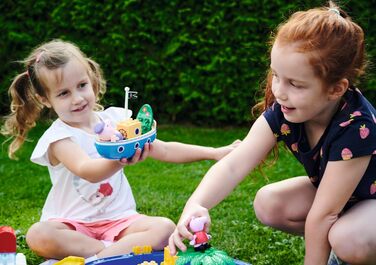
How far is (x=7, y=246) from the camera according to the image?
1.88 metres

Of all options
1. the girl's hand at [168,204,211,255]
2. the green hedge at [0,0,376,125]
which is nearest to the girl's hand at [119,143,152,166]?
the girl's hand at [168,204,211,255]

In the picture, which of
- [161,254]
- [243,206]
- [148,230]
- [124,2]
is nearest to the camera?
[161,254]

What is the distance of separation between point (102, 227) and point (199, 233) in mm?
950

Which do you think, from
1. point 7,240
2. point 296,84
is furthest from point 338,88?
point 7,240

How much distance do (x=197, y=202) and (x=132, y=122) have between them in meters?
0.34

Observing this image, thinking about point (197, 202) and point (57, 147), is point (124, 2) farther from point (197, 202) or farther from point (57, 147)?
point (197, 202)

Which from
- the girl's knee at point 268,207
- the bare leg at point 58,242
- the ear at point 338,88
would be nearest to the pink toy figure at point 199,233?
the ear at point 338,88

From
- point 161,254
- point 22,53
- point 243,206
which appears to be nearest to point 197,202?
point 161,254

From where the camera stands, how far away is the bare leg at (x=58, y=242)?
2559 millimetres

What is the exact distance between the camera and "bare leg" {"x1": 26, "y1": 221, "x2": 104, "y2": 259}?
2.56m

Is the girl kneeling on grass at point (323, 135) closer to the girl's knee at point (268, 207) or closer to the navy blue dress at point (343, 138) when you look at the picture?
the navy blue dress at point (343, 138)

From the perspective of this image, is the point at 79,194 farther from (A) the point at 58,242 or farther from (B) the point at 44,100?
(B) the point at 44,100

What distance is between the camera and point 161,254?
2.34 metres

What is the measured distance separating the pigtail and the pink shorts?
16.6 inches
